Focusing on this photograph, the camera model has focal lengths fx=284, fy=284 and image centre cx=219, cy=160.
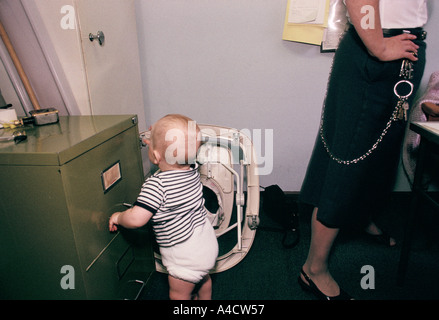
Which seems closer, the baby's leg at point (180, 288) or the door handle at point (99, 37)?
the baby's leg at point (180, 288)

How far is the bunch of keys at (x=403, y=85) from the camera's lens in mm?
890

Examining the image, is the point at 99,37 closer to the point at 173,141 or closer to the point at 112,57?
the point at 112,57

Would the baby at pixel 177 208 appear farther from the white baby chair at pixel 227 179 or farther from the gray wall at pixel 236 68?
the gray wall at pixel 236 68

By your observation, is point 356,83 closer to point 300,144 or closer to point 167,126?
point 167,126

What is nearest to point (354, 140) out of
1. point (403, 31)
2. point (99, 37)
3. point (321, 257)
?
point (403, 31)

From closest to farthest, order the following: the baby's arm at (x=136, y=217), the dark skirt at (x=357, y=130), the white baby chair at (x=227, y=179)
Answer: the baby's arm at (x=136, y=217) → the dark skirt at (x=357, y=130) → the white baby chair at (x=227, y=179)

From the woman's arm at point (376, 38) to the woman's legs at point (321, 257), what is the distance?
1.98 feet

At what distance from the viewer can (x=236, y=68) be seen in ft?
5.51

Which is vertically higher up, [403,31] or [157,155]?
[403,31]

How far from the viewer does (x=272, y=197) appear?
165 cm

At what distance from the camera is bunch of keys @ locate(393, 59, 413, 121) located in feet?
2.92

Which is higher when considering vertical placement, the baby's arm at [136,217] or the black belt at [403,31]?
the black belt at [403,31]

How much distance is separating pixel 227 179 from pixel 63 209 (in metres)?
0.70

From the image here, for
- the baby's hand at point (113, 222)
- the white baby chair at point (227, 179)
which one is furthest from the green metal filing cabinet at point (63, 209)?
the white baby chair at point (227, 179)
